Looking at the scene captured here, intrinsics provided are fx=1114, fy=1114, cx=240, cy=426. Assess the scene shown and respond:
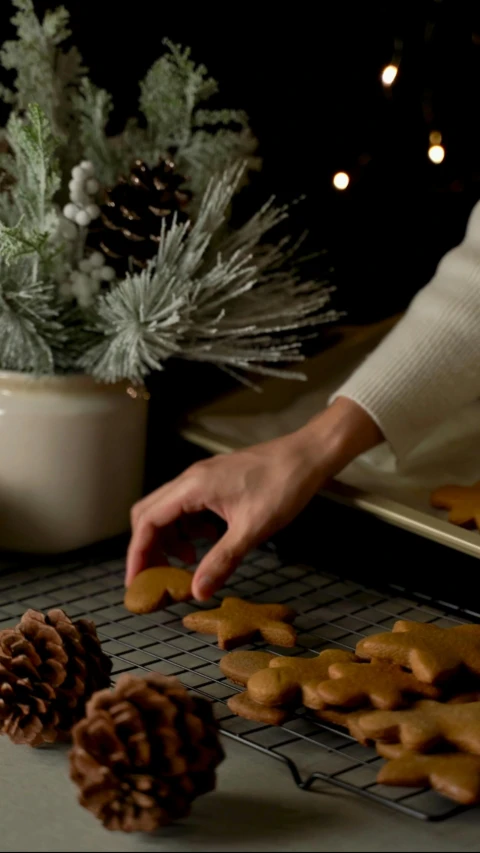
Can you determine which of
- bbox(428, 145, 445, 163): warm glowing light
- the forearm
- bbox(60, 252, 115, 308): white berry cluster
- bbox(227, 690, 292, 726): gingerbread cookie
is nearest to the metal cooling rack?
bbox(227, 690, 292, 726): gingerbread cookie

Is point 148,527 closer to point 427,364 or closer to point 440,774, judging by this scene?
A: point 427,364

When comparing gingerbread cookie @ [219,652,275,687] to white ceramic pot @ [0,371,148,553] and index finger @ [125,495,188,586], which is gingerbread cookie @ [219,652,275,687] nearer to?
index finger @ [125,495,188,586]

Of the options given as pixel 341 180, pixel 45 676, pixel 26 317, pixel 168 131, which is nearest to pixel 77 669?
pixel 45 676

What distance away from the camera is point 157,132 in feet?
3.54

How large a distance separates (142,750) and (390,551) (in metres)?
0.41

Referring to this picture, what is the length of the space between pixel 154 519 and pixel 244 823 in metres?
0.35

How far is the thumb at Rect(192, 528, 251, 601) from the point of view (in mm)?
932

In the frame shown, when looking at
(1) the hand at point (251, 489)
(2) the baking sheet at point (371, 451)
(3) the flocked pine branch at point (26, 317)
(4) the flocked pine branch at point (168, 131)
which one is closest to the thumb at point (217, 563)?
(1) the hand at point (251, 489)

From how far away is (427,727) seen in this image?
27.4 inches

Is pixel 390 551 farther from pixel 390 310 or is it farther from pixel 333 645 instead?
pixel 390 310

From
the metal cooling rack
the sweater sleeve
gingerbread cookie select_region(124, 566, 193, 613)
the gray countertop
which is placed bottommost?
the gray countertop

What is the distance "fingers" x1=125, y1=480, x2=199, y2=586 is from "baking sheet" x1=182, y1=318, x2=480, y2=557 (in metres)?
0.12

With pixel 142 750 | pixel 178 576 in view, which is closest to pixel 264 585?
pixel 178 576

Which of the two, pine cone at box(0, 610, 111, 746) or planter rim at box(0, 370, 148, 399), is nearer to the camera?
pine cone at box(0, 610, 111, 746)
